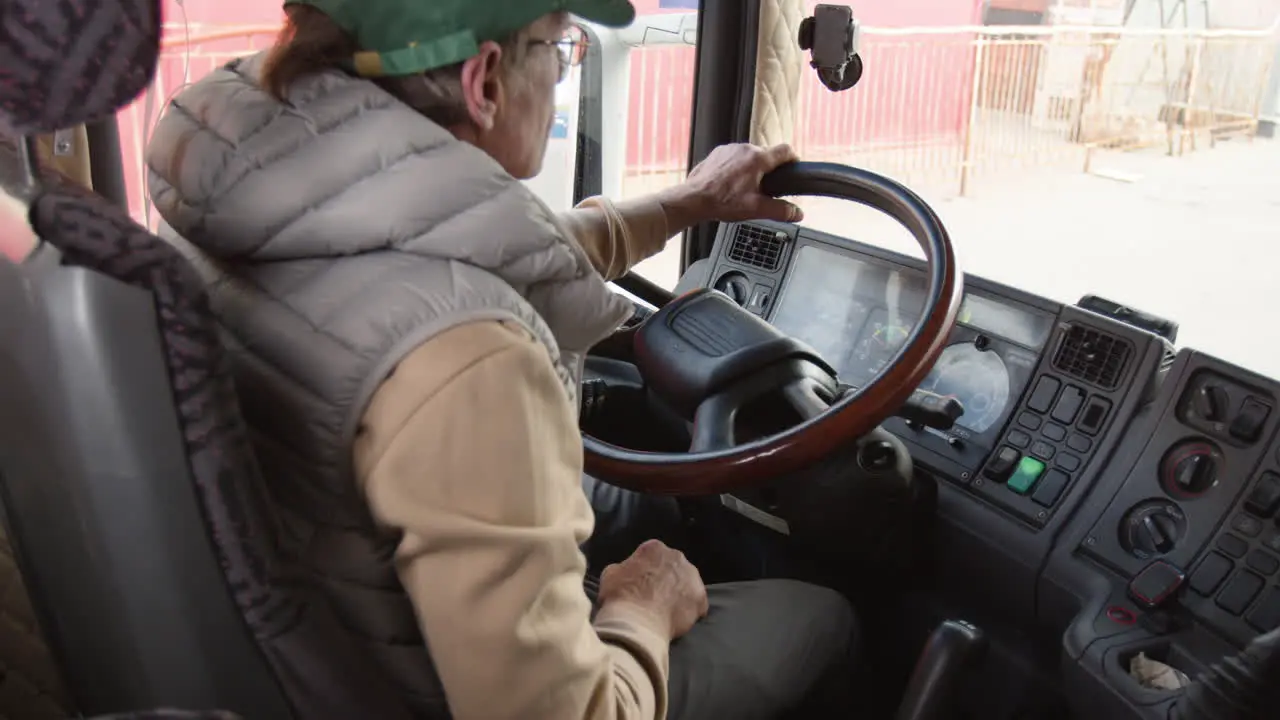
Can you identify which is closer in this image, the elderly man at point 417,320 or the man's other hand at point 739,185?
the elderly man at point 417,320

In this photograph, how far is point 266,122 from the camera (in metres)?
0.85

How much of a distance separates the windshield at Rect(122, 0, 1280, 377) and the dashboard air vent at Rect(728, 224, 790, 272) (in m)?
0.08

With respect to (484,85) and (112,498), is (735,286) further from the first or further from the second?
(112,498)

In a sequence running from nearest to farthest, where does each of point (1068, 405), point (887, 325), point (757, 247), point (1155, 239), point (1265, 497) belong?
1. point (1265, 497)
2. point (1068, 405)
3. point (887, 325)
4. point (757, 247)
5. point (1155, 239)

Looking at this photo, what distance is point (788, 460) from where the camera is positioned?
3.80 ft

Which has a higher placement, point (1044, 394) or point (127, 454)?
point (127, 454)

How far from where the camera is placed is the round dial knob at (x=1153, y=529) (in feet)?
4.37

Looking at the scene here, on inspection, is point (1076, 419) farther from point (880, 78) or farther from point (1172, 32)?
point (880, 78)

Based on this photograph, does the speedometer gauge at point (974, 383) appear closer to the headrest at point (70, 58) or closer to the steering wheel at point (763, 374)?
the steering wheel at point (763, 374)

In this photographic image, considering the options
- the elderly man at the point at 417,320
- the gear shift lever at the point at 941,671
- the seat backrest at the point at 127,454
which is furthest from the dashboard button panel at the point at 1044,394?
the seat backrest at the point at 127,454

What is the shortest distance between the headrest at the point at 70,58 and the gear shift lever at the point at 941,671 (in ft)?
3.66

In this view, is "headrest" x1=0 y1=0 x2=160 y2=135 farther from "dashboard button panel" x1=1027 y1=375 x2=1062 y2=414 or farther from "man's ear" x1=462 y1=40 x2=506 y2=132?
"dashboard button panel" x1=1027 y1=375 x2=1062 y2=414

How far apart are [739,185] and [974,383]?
496 mm

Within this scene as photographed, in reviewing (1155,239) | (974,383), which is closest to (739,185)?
(974,383)
